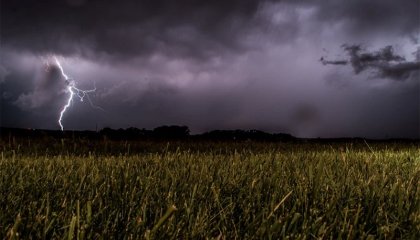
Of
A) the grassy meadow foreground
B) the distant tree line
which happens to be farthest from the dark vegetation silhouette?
the grassy meadow foreground

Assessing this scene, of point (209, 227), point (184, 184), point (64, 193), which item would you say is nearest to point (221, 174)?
point (184, 184)

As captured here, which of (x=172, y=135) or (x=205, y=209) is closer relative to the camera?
(x=205, y=209)

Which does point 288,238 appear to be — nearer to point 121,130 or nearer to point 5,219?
point 5,219

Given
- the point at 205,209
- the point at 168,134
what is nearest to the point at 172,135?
the point at 168,134

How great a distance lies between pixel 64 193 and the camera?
243cm

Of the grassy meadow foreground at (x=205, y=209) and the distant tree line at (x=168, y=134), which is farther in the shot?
the distant tree line at (x=168, y=134)

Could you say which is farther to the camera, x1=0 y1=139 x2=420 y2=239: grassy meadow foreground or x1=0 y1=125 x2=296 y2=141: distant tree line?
x1=0 y1=125 x2=296 y2=141: distant tree line

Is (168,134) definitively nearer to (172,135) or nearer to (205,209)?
(172,135)

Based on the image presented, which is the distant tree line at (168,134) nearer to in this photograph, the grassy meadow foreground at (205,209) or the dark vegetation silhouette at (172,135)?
the dark vegetation silhouette at (172,135)

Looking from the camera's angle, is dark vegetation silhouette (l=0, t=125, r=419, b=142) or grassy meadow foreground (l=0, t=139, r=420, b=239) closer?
grassy meadow foreground (l=0, t=139, r=420, b=239)

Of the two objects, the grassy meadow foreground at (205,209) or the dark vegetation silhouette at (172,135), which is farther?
the dark vegetation silhouette at (172,135)

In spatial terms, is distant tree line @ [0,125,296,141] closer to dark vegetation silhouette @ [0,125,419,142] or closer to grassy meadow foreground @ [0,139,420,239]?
dark vegetation silhouette @ [0,125,419,142]

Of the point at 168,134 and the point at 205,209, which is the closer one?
the point at 205,209

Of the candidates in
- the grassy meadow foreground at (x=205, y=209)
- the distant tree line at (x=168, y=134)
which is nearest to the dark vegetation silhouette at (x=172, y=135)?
the distant tree line at (x=168, y=134)
